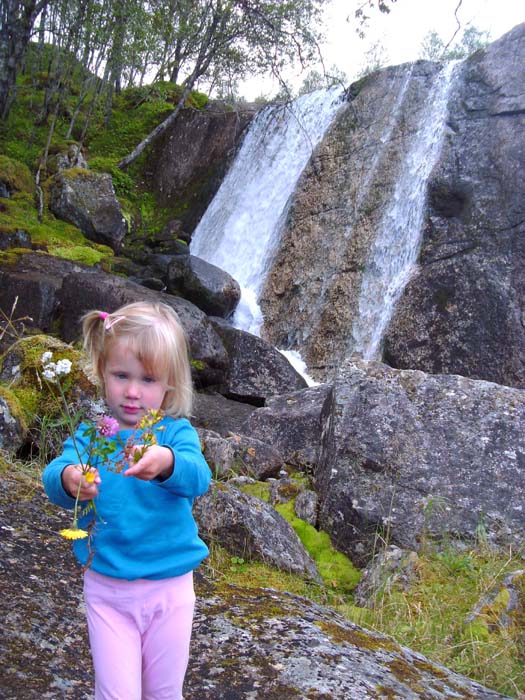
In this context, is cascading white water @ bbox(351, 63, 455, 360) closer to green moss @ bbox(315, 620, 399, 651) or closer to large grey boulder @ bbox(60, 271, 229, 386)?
large grey boulder @ bbox(60, 271, 229, 386)

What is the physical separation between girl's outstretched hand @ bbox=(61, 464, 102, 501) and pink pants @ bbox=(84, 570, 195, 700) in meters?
0.28

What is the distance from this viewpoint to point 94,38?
56.4ft

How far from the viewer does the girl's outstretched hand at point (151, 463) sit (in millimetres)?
1633

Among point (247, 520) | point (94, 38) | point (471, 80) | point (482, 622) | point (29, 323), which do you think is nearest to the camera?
point (482, 622)

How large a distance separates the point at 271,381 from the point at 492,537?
6326 mm

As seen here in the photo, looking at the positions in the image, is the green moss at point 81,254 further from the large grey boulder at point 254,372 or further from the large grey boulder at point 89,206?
the large grey boulder at point 254,372

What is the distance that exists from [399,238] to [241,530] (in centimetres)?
956

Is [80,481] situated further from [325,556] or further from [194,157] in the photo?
[194,157]

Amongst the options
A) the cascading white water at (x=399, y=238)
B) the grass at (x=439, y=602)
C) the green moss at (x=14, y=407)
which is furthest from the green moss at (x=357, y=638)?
the cascading white water at (x=399, y=238)

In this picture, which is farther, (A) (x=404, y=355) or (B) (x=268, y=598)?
(A) (x=404, y=355)

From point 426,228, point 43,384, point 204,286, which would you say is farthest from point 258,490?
point 204,286

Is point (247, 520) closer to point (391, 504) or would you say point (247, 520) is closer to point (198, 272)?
point (391, 504)

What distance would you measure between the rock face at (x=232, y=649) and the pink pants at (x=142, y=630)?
0.21 meters

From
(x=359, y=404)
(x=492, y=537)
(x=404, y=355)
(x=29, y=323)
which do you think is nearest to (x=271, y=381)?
(x=404, y=355)
